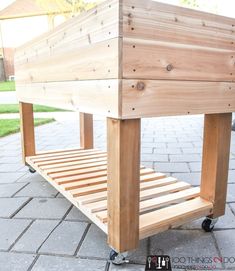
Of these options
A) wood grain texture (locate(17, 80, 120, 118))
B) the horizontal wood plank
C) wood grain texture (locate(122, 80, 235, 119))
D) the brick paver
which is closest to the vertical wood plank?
the brick paver

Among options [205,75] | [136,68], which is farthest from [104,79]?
[205,75]

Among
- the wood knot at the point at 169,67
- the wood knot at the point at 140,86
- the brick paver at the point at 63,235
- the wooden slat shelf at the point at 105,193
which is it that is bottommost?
the brick paver at the point at 63,235

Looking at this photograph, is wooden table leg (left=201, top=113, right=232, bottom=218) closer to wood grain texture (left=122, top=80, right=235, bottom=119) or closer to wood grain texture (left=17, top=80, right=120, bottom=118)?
wood grain texture (left=122, top=80, right=235, bottom=119)

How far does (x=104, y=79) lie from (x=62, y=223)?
34.4 inches

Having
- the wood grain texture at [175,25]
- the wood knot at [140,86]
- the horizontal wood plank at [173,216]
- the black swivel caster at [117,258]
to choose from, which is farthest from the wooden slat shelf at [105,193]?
the wood grain texture at [175,25]

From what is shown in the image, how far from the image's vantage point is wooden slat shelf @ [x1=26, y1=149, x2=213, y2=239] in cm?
132

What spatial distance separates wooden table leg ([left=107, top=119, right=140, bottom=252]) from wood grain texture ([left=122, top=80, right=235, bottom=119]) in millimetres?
64

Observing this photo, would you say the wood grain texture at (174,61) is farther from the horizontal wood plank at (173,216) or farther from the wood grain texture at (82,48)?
the horizontal wood plank at (173,216)

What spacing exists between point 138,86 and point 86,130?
177 centimetres

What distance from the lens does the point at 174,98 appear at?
1118mm

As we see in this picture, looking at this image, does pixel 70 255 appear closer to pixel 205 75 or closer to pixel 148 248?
pixel 148 248

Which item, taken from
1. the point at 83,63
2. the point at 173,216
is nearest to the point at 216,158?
the point at 173,216

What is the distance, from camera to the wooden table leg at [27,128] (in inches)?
95.7

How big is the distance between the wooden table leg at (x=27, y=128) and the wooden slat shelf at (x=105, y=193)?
134 mm
